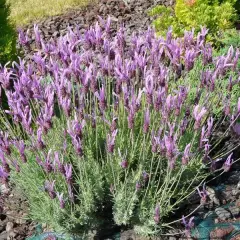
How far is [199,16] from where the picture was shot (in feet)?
17.9

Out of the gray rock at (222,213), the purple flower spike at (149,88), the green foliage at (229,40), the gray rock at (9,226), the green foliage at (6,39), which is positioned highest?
the purple flower spike at (149,88)

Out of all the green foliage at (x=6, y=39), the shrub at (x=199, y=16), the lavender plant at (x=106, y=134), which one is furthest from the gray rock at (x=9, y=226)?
the shrub at (x=199, y=16)

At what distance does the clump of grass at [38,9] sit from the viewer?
742 cm

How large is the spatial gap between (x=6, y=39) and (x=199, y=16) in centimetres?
229

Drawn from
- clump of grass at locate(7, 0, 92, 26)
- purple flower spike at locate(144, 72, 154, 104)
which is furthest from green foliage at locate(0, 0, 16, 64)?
clump of grass at locate(7, 0, 92, 26)

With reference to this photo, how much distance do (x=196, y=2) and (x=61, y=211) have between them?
357 cm

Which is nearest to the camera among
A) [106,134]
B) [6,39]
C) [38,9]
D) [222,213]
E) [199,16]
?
[106,134]

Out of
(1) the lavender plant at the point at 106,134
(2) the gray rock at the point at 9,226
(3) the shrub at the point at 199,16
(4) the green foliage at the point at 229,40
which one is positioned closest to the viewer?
(1) the lavender plant at the point at 106,134

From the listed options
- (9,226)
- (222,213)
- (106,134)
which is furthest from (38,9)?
(222,213)

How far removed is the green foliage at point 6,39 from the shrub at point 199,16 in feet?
5.65

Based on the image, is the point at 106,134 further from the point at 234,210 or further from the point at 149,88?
the point at 234,210

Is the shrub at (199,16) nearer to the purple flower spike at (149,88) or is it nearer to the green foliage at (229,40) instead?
the green foliage at (229,40)

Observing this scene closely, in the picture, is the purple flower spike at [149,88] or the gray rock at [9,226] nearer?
the purple flower spike at [149,88]

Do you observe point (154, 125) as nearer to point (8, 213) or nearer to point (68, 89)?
point (68, 89)
